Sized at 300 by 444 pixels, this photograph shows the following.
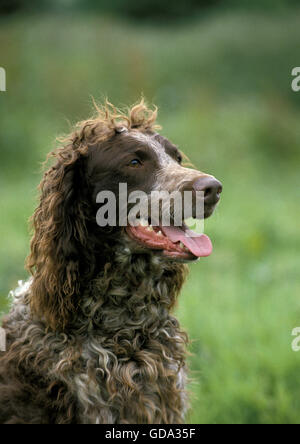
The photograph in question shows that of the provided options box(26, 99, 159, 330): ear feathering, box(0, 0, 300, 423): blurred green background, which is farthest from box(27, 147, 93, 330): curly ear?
box(0, 0, 300, 423): blurred green background

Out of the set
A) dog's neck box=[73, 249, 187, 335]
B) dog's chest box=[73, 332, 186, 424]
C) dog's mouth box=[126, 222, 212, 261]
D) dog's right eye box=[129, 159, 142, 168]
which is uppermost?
dog's right eye box=[129, 159, 142, 168]

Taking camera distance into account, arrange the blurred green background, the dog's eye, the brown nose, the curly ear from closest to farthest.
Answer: the brown nose
the curly ear
the dog's eye
the blurred green background

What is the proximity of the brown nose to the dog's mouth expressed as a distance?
23cm

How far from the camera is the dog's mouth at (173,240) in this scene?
123 inches

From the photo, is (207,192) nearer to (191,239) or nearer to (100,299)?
(191,239)

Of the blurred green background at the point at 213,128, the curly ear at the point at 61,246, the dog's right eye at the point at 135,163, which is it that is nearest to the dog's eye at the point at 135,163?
the dog's right eye at the point at 135,163

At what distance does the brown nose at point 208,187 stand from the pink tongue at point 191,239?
22 centimetres

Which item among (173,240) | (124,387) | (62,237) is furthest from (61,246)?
(124,387)

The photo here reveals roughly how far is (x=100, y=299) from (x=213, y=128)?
38.7 feet

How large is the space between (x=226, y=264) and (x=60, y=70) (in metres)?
10.2

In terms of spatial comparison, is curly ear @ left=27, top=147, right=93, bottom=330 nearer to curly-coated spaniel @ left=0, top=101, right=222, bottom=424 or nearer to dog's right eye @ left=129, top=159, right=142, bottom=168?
curly-coated spaniel @ left=0, top=101, right=222, bottom=424

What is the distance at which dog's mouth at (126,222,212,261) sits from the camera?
312 centimetres

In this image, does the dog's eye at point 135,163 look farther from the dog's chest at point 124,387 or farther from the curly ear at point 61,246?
the dog's chest at point 124,387

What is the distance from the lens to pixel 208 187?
3059 millimetres
